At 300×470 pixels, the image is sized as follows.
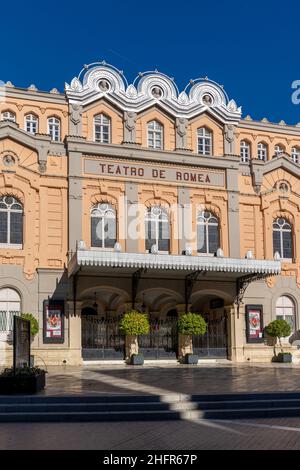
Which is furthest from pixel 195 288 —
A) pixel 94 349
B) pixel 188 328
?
pixel 94 349

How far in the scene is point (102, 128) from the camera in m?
32.9

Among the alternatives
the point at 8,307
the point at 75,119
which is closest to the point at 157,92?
the point at 75,119

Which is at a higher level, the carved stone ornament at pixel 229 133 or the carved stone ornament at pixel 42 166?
the carved stone ornament at pixel 229 133

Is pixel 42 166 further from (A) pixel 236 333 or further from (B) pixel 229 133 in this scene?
(A) pixel 236 333

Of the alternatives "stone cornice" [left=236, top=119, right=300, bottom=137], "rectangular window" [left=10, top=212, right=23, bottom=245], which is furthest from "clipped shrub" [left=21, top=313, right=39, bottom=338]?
"stone cornice" [left=236, top=119, right=300, bottom=137]

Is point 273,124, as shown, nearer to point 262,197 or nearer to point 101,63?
point 262,197

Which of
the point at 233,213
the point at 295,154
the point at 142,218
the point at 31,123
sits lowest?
the point at 142,218

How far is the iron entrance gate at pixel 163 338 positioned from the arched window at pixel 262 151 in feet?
37.5

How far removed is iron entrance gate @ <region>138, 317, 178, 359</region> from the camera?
31.4 meters

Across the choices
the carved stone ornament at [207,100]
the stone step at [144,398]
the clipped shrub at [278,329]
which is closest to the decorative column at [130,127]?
the carved stone ornament at [207,100]

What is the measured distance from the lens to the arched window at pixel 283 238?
34.8m

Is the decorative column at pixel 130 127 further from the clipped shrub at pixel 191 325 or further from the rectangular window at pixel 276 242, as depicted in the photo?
the clipped shrub at pixel 191 325

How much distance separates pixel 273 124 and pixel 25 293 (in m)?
17.9

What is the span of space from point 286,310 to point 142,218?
31.4ft
